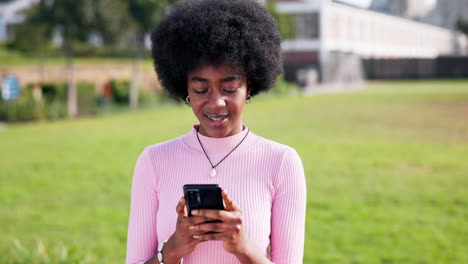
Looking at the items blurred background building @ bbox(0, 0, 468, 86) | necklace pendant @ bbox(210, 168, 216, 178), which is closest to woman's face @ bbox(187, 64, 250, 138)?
necklace pendant @ bbox(210, 168, 216, 178)

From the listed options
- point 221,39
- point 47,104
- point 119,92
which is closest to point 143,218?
point 221,39

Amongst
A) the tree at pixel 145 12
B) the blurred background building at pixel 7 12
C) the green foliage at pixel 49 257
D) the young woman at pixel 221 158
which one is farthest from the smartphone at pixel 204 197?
the blurred background building at pixel 7 12

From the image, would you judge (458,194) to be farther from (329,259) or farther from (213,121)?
(213,121)

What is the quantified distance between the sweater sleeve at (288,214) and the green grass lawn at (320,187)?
3086mm

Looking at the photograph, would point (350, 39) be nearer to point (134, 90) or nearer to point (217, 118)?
point (134, 90)

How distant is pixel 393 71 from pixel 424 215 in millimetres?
45219

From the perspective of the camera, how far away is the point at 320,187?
29.0ft

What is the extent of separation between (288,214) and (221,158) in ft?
1.04

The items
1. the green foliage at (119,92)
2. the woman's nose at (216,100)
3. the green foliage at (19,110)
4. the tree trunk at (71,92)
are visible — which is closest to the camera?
the woman's nose at (216,100)

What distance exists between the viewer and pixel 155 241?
2.12 meters

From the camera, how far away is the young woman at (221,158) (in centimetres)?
204

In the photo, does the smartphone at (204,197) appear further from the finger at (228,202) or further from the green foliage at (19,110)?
the green foliage at (19,110)

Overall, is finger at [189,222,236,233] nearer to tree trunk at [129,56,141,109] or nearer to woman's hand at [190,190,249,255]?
woman's hand at [190,190,249,255]

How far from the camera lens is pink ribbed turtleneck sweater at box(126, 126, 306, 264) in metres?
2.03
